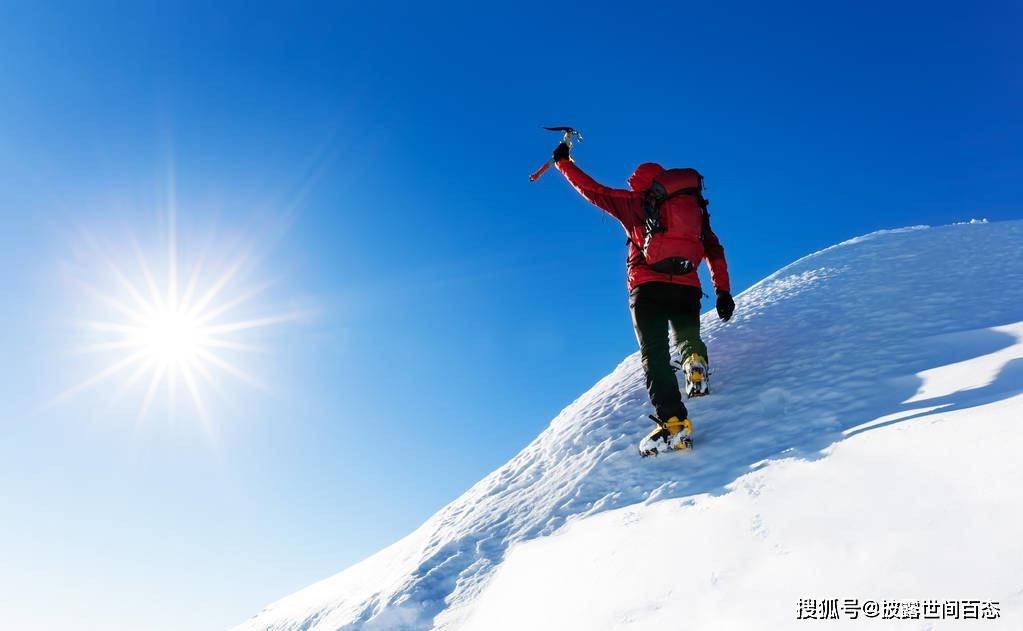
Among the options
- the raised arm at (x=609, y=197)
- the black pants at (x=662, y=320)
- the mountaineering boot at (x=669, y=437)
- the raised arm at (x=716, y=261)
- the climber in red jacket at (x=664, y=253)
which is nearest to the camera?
the mountaineering boot at (x=669, y=437)

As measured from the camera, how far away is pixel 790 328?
702cm

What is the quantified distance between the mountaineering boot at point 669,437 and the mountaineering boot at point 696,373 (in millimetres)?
822

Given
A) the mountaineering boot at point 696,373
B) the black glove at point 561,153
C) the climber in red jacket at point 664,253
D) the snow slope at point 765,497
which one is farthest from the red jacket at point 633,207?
the snow slope at point 765,497

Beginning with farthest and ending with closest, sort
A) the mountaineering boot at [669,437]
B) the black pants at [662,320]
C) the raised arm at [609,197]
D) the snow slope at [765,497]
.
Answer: the raised arm at [609,197], the black pants at [662,320], the mountaineering boot at [669,437], the snow slope at [765,497]

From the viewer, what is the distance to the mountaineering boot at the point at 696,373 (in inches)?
209

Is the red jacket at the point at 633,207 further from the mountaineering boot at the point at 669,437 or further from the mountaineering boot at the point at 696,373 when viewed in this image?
the mountaineering boot at the point at 669,437

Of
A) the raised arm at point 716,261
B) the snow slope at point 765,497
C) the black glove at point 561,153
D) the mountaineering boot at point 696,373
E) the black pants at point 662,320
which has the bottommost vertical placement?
the snow slope at point 765,497

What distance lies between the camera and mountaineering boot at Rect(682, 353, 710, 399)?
5309 mm

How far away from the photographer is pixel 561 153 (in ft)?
19.2

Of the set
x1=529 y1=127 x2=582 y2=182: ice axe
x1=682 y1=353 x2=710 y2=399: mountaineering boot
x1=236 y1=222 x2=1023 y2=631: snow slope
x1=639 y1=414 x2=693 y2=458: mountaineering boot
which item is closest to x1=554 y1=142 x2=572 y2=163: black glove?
x1=529 y1=127 x2=582 y2=182: ice axe

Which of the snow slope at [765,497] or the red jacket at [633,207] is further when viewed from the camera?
the red jacket at [633,207]

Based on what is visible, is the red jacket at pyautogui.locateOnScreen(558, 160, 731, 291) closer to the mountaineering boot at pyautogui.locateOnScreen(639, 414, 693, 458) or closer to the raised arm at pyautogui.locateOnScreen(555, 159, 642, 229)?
the raised arm at pyautogui.locateOnScreen(555, 159, 642, 229)

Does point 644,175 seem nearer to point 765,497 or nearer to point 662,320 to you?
point 662,320

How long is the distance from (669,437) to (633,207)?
208cm
